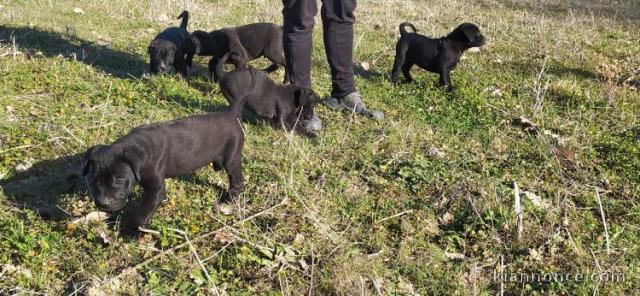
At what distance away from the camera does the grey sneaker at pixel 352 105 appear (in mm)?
5668

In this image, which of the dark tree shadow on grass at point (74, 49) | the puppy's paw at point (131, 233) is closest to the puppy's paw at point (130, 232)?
the puppy's paw at point (131, 233)

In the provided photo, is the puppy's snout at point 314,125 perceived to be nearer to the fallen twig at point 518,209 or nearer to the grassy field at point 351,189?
the grassy field at point 351,189

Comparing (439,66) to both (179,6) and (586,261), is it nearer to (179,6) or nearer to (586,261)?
(586,261)

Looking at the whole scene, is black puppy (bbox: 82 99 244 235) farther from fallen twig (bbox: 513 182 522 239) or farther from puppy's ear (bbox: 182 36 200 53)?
puppy's ear (bbox: 182 36 200 53)

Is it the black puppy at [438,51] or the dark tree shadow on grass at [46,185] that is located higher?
the black puppy at [438,51]

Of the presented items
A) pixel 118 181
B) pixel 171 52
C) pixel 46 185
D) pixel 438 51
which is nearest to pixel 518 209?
pixel 118 181

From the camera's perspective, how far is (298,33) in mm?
5199

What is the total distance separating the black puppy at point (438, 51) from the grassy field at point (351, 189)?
0.84ft

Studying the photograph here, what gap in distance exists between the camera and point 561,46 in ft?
29.0

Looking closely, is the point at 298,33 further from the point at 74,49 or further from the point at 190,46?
the point at 74,49

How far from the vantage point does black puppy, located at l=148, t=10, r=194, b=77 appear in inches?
256

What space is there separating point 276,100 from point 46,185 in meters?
2.26

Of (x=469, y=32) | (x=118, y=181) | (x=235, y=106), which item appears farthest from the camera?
(x=469, y=32)

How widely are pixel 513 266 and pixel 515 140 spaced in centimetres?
203
